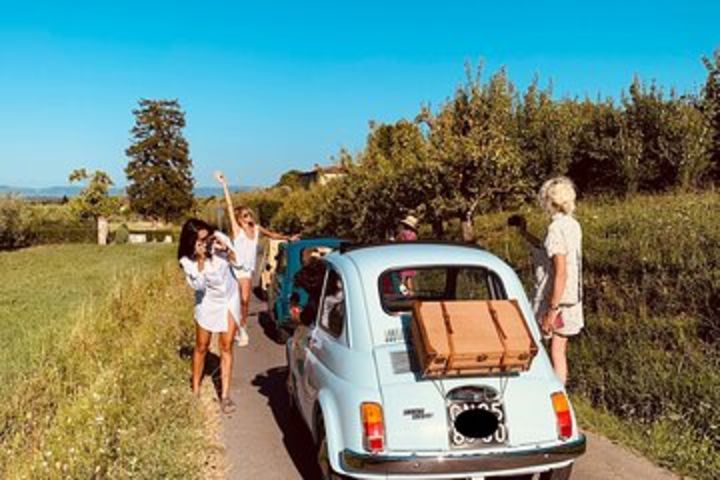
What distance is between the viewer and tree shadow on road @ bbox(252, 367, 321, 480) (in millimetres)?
5551

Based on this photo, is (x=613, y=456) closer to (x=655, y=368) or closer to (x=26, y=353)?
(x=655, y=368)

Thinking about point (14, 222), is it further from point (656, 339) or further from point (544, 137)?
point (656, 339)

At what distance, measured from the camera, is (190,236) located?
7023 mm

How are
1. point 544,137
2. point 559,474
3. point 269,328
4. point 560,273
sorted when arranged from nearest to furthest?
point 559,474 → point 560,273 → point 269,328 → point 544,137

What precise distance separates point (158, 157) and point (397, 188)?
7999 cm

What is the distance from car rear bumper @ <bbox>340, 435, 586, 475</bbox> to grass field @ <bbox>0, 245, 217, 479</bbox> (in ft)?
5.54

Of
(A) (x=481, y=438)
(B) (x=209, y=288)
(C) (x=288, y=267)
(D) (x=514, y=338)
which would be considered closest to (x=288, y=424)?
(B) (x=209, y=288)

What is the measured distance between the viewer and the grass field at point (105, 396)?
5236mm

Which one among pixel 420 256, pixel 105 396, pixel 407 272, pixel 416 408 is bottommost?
pixel 105 396

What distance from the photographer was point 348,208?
26.0 m

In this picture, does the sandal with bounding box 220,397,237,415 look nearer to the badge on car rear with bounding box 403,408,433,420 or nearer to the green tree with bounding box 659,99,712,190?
the badge on car rear with bounding box 403,408,433,420

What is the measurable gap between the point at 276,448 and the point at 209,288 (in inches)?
75.5

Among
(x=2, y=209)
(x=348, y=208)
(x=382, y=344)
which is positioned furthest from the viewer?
(x=2, y=209)

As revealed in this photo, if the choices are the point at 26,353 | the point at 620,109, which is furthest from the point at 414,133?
the point at 26,353
